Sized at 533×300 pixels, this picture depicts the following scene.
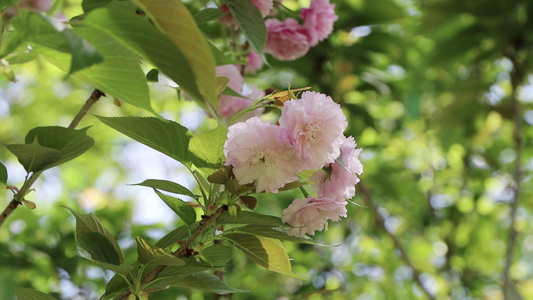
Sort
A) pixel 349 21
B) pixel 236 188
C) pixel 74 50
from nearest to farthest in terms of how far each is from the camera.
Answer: pixel 74 50
pixel 236 188
pixel 349 21

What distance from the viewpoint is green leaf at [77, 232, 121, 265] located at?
47 centimetres

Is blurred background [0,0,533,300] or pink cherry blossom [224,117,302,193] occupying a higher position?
pink cherry blossom [224,117,302,193]

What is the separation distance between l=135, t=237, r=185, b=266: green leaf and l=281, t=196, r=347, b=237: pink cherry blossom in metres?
0.11

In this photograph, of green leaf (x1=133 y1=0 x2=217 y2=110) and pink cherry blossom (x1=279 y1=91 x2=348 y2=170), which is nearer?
green leaf (x1=133 y1=0 x2=217 y2=110)

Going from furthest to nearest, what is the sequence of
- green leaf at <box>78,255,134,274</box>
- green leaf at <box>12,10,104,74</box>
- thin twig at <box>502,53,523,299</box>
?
thin twig at <box>502,53,523,299</box>, green leaf at <box>78,255,134,274</box>, green leaf at <box>12,10,104,74</box>

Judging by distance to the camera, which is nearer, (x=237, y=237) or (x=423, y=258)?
(x=237, y=237)

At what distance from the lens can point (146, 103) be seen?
0.38 m

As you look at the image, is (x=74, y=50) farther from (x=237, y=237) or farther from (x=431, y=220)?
(x=431, y=220)

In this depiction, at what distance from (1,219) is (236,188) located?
8.6 inches

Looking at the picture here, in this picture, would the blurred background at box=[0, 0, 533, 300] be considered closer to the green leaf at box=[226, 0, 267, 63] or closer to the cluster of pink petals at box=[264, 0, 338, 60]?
the cluster of pink petals at box=[264, 0, 338, 60]

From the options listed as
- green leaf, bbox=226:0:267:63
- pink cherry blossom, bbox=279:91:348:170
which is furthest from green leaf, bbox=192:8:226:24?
pink cherry blossom, bbox=279:91:348:170

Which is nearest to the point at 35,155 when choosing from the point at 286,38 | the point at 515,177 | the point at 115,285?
the point at 115,285

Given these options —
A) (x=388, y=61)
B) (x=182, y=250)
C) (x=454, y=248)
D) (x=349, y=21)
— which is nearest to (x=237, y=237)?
(x=182, y=250)

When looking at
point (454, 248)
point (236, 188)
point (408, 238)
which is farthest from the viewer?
point (408, 238)
